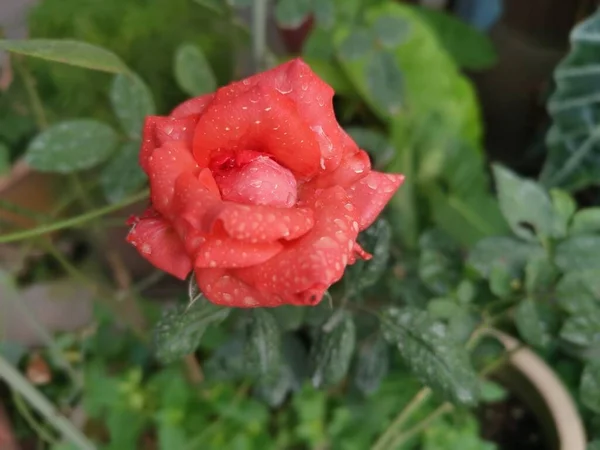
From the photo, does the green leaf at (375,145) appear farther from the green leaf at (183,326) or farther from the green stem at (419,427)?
the green leaf at (183,326)

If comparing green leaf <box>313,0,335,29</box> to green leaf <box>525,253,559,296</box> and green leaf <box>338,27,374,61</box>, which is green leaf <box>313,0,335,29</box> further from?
green leaf <box>525,253,559,296</box>

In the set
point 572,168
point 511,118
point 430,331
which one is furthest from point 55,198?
point 511,118

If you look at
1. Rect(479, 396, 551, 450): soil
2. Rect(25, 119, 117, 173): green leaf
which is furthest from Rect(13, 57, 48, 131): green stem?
Rect(479, 396, 551, 450): soil

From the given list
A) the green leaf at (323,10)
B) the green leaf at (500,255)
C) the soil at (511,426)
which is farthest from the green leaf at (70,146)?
the soil at (511,426)

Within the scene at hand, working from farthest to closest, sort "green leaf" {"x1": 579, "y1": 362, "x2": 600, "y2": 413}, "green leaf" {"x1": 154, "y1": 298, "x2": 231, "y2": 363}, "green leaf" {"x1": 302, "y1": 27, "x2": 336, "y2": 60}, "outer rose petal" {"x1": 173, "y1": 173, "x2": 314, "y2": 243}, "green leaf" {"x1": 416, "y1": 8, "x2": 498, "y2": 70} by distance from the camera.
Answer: "green leaf" {"x1": 416, "y1": 8, "x2": 498, "y2": 70} → "green leaf" {"x1": 302, "y1": 27, "x2": 336, "y2": 60} → "green leaf" {"x1": 579, "y1": 362, "x2": 600, "y2": 413} → "green leaf" {"x1": 154, "y1": 298, "x2": 231, "y2": 363} → "outer rose petal" {"x1": 173, "y1": 173, "x2": 314, "y2": 243}

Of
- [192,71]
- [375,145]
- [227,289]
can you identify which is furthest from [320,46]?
[227,289]
